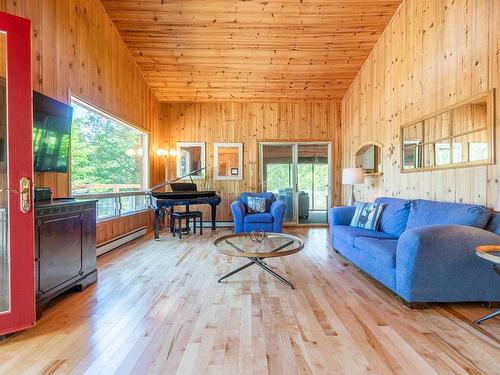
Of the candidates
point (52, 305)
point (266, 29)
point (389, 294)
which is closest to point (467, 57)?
point (389, 294)

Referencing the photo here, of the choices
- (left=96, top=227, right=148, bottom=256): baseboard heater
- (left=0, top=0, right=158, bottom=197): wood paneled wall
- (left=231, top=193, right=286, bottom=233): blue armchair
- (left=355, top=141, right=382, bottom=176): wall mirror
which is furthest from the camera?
(left=231, top=193, right=286, bottom=233): blue armchair

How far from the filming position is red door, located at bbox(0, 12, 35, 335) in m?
1.81

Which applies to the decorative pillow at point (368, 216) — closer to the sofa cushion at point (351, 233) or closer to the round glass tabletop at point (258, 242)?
the sofa cushion at point (351, 233)

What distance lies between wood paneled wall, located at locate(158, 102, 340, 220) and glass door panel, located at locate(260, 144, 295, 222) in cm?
23

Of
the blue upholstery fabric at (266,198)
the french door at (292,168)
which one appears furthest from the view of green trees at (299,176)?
the blue upholstery fabric at (266,198)

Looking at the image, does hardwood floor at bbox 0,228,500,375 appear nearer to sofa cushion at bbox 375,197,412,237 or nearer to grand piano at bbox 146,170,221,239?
sofa cushion at bbox 375,197,412,237

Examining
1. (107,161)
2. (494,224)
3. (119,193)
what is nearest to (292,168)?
(119,193)

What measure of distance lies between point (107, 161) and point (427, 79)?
488 cm

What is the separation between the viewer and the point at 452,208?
2.66 meters

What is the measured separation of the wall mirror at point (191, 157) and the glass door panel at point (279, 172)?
1488 mm

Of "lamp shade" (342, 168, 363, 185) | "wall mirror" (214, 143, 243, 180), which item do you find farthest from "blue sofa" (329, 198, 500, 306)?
"wall mirror" (214, 143, 243, 180)

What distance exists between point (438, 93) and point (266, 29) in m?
2.80

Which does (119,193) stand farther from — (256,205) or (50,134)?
(256,205)

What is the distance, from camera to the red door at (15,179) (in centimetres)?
181
